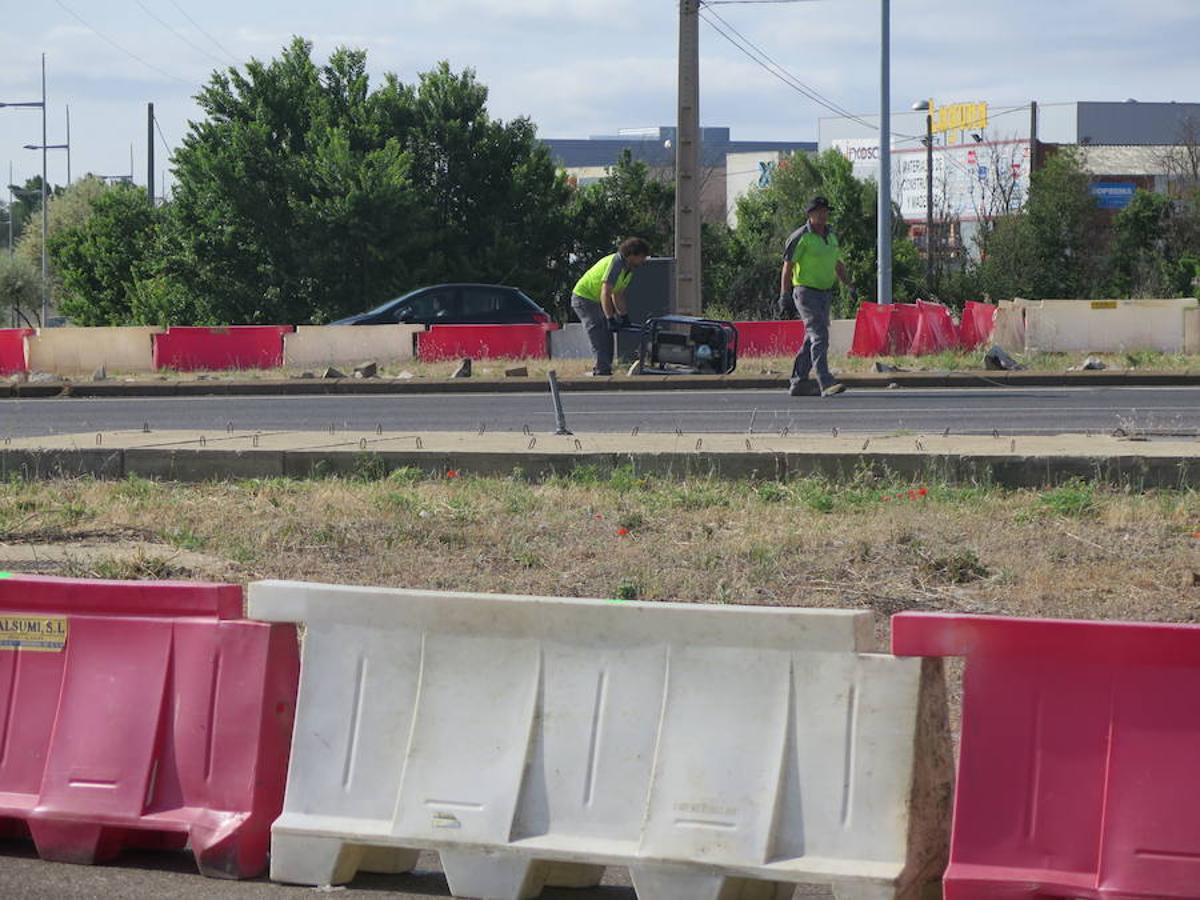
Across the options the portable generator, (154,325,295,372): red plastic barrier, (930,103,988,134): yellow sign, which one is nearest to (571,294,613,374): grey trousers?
the portable generator

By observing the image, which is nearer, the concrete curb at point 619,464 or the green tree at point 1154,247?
the concrete curb at point 619,464

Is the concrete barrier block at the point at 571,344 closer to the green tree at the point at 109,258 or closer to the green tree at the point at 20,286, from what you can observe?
the green tree at the point at 109,258

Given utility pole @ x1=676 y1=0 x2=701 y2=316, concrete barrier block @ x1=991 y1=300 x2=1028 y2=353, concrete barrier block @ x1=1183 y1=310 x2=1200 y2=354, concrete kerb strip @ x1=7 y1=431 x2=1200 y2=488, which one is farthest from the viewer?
concrete barrier block @ x1=991 y1=300 x2=1028 y2=353

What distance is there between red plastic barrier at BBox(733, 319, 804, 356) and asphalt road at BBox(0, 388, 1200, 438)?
5.63 meters

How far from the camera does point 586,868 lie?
5.15 metres

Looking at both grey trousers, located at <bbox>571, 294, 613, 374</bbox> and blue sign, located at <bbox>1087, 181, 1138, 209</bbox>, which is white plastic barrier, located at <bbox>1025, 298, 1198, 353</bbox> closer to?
grey trousers, located at <bbox>571, 294, 613, 374</bbox>

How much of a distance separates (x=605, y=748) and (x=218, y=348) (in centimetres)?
2326

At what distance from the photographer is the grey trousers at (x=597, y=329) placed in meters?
20.2

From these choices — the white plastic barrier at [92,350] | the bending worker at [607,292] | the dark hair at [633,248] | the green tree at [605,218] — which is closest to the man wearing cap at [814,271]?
the dark hair at [633,248]

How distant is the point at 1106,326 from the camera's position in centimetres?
2545

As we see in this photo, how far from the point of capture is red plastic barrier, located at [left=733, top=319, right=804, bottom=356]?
25781 mm

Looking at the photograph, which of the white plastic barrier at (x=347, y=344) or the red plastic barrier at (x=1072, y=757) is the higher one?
the white plastic barrier at (x=347, y=344)

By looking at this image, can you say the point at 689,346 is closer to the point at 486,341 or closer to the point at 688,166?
the point at 688,166

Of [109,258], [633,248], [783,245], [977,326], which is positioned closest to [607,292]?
[633,248]
